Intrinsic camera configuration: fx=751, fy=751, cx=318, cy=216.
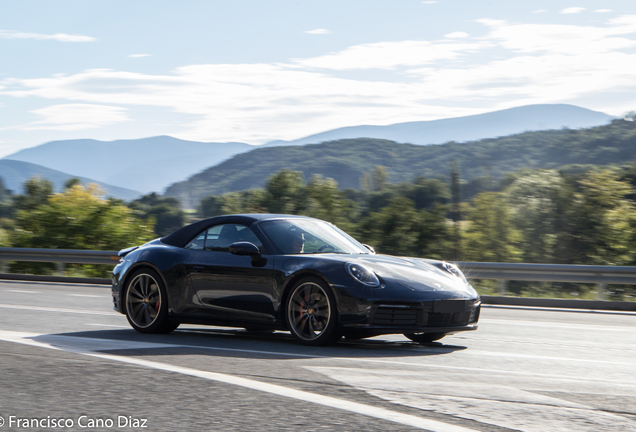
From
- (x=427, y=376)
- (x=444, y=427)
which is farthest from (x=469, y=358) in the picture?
(x=444, y=427)

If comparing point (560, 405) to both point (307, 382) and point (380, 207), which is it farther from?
point (380, 207)

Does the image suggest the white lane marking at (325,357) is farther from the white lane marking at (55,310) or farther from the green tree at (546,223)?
the green tree at (546,223)

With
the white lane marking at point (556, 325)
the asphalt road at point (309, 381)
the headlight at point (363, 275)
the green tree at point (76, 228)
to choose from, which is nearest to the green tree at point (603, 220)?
the green tree at point (76, 228)

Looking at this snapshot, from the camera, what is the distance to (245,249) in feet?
23.4

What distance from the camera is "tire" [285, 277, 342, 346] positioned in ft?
21.9

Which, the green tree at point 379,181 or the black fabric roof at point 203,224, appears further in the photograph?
the green tree at point 379,181

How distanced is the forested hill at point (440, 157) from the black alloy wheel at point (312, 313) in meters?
35.9

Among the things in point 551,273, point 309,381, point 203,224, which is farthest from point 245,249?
point 551,273

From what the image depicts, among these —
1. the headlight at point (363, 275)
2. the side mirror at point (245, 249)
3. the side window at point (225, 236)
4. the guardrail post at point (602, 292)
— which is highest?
the side window at point (225, 236)

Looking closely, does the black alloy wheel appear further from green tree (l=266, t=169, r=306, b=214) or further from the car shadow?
green tree (l=266, t=169, r=306, b=214)

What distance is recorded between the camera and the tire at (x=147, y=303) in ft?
25.6

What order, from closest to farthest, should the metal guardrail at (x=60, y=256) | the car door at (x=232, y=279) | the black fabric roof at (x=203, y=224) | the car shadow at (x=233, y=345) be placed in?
the car shadow at (x=233, y=345)
the car door at (x=232, y=279)
the black fabric roof at (x=203, y=224)
the metal guardrail at (x=60, y=256)

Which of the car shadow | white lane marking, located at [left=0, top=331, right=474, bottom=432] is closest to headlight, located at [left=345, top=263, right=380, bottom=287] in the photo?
the car shadow

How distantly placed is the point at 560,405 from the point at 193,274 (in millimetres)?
4228
